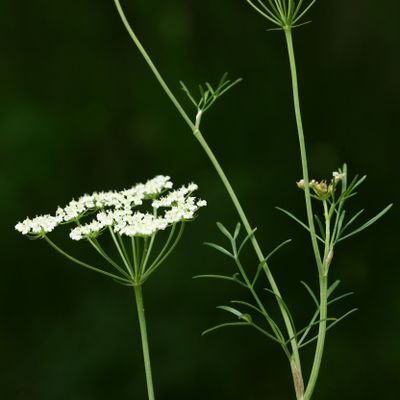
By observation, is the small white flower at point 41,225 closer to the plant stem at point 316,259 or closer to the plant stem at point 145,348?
the plant stem at point 145,348

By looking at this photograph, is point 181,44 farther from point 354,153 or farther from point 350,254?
point 350,254

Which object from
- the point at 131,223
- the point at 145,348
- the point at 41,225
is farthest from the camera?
the point at 41,225

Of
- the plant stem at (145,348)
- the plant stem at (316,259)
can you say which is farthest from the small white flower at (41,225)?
the plant stem at (316,259)

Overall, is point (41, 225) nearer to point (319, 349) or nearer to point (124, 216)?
point (124, 216)

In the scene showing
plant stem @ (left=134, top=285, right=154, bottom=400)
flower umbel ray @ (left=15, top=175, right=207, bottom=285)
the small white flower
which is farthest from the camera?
the small white flower

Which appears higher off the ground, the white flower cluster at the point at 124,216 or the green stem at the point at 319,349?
the white flower cluster at the point at 124,216

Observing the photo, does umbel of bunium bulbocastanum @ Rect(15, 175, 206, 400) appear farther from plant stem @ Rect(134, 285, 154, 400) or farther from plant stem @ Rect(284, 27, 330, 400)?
plant stem @ Rect(284, 27, 330, 400)

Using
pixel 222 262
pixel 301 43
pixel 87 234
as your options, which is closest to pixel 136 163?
pixel 222 262

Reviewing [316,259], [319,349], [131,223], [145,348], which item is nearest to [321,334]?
[319,349]

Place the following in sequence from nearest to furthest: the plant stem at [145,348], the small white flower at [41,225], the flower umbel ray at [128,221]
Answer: the plant stem at [145,348]
the flower umbel ray at [128,221]
the small white flower at [41,225]

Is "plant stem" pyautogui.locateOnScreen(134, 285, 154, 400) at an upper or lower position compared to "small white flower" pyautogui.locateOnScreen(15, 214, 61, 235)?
lower

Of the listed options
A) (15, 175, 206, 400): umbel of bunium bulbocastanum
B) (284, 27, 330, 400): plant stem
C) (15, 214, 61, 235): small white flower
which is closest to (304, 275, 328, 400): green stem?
(284, 27, 330, 400): plant stem
